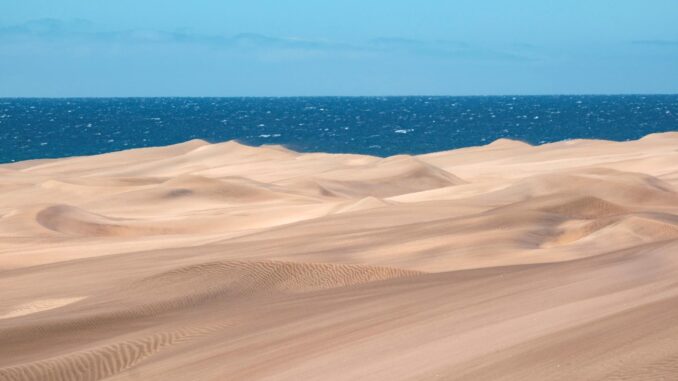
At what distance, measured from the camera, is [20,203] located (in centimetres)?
1923

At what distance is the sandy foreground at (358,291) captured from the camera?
14.7ft

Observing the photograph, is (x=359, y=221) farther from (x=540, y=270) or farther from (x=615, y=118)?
(x=615, y=118)

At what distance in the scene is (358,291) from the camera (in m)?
6.60

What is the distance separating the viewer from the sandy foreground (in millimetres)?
4477

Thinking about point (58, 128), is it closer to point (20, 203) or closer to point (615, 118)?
point (615, 118)

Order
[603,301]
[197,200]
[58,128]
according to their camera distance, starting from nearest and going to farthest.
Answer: [603,301] < [197,200] < [58,128]

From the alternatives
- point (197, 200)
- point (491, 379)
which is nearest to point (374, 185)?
point (197, 200)

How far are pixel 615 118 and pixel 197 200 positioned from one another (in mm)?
62171

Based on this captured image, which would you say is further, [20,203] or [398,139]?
[398,139]

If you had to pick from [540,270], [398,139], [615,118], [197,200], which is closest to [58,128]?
[398,139]

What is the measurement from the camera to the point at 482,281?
6.42m

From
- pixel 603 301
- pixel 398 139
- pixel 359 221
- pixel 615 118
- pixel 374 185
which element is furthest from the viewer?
pixel 615 118

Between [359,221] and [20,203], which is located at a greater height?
[359,221]

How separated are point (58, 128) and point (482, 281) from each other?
62.9 metres
